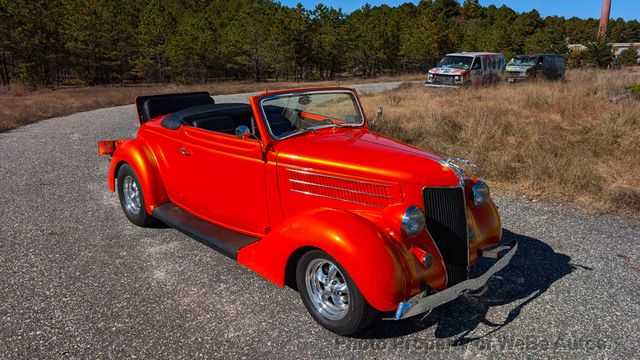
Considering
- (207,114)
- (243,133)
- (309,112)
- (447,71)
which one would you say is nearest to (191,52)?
(447,71)

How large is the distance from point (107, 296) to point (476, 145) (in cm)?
696

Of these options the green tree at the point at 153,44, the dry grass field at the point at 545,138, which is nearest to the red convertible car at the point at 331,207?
the dry grass field at the point at 545,138

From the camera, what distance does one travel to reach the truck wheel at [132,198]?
16.0 ft

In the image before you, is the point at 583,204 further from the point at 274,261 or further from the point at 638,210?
the point at 274,261

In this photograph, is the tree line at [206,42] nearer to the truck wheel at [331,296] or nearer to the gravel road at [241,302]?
the gravel road at [241,302]

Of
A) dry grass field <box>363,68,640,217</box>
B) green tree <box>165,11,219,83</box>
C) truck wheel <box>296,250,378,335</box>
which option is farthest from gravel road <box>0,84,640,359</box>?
green tree <box>165,11,219,83</box>

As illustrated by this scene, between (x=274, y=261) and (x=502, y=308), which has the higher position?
(x=274, y=261)

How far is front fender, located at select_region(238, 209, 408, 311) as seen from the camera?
2635 mm

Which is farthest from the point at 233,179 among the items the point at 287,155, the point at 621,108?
the point at 621,108

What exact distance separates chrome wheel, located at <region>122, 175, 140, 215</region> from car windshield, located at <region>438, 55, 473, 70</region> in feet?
55.0

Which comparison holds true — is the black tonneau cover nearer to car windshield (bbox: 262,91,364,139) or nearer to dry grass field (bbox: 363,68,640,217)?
car windshield (bbox: 262,91,364,139)

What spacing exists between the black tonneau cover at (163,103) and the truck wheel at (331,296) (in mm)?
3601

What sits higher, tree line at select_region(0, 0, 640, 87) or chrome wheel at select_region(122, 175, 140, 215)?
tree line at select_region(0, 0, 640, 87)

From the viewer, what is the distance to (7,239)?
4.65m
